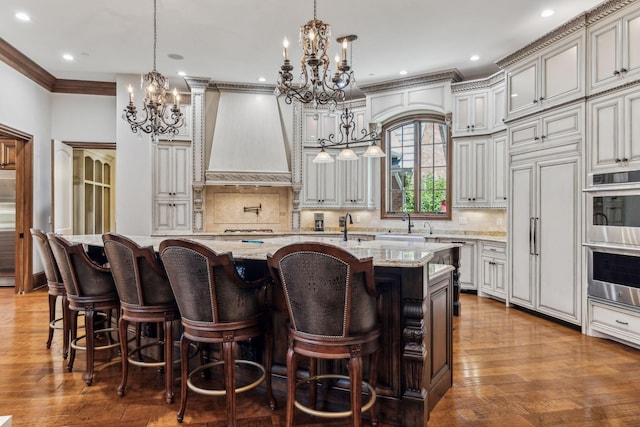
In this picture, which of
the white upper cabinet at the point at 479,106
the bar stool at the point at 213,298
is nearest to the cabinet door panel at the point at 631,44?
the white upper cabinet at the point at 479,106

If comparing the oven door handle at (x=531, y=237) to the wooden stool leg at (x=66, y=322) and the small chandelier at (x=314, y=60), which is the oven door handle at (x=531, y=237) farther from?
the wooden stool leg at (x=66, y=322)

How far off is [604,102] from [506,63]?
5.08 ft

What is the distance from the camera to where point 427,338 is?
91.9 inches

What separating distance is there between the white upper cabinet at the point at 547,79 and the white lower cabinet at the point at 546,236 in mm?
633

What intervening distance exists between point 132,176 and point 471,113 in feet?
17.1

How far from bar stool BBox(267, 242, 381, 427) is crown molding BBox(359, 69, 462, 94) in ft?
15.9

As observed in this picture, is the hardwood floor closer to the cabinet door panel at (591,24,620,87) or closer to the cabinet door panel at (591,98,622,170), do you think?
the cabinet door panel at (591,98,622,170)

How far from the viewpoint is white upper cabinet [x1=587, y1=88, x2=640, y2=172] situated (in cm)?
344

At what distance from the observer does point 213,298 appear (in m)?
2.10

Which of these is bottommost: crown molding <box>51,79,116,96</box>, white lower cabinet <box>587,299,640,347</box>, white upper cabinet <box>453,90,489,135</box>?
white lower cabinet <box>587,299,640,347</box>

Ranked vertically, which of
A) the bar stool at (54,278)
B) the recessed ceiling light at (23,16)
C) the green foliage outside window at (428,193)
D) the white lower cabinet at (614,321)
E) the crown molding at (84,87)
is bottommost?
the white lower cabinet at (614,321)

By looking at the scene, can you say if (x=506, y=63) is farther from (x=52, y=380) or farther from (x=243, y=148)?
(x=52, y=380)

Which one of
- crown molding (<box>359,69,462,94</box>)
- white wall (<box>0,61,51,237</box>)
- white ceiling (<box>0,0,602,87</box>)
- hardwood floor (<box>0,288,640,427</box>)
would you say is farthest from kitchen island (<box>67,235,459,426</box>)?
white wall (<box>0,61,51,237</box>)

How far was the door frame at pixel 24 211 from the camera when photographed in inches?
222
